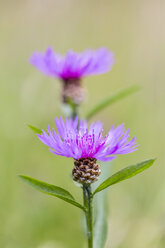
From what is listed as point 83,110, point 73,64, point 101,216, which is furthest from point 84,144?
point 83,110

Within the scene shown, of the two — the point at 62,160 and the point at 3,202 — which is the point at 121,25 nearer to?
the point at 62,160

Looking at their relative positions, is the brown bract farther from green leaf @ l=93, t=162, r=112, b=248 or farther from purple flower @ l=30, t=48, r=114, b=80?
purple flower @ l=30, t=48, r=114, b=80

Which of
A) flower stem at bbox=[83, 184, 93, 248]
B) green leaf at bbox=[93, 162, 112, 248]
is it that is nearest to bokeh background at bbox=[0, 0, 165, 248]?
green leaf at bbox=[93, 162, 112, 248]

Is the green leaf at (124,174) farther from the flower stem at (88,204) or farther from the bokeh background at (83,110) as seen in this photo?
the bokeh background at (83,110)

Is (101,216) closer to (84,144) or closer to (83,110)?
(84,144)

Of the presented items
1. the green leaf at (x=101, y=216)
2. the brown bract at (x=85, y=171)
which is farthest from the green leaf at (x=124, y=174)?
the green leaf at (x=101, y=216)

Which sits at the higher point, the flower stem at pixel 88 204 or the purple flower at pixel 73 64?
the purple flower at pixel 73 64

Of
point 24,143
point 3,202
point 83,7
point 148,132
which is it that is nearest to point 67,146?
point 3,202
